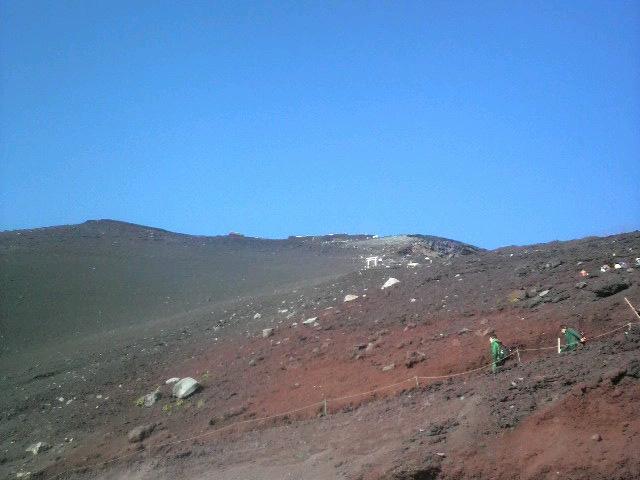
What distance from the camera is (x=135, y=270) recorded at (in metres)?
34.8

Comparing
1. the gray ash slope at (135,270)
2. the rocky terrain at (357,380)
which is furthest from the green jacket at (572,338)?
the gray ash slope at (135,270)

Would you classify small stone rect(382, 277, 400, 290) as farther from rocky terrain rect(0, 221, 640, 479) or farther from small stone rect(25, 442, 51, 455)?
small stone rect(25, 442, 51, 455)

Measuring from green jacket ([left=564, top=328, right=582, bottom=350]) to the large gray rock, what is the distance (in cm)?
902

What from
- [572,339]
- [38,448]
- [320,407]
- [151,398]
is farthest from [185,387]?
[572,339]

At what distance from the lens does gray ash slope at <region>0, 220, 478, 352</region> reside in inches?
1099

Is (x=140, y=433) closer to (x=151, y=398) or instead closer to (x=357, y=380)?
(x=151, y=398)

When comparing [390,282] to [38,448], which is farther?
[390,282]

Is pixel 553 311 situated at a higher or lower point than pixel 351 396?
higher

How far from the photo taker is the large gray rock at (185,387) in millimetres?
15547

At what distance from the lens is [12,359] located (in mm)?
23281

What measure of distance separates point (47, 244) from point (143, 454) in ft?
92.8

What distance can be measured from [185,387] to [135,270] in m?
20.4

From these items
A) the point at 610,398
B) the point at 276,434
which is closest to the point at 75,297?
the point at 276,434

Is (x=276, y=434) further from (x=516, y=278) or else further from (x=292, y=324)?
(x=516, y=278)
